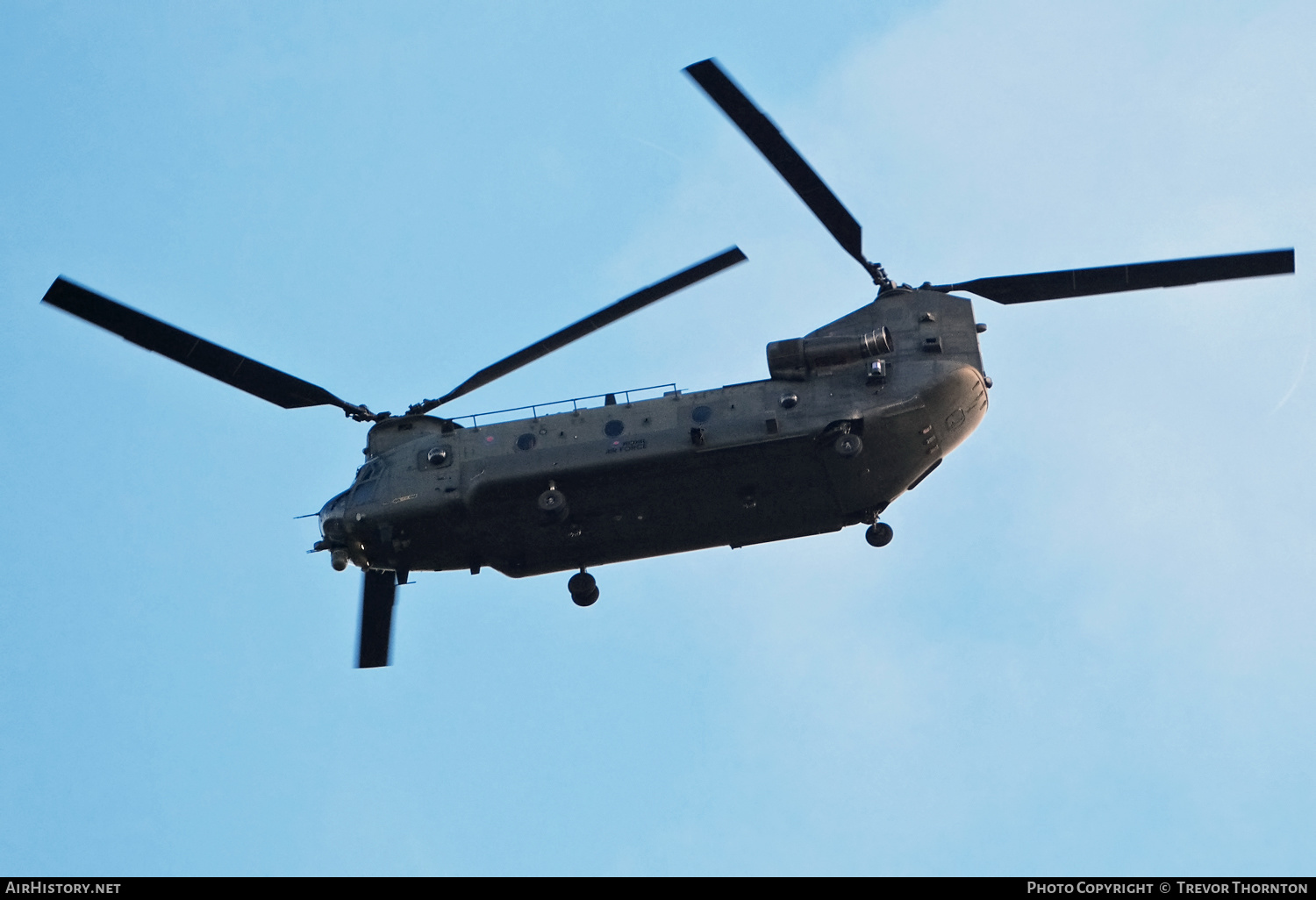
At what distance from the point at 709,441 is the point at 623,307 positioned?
12.9 feet

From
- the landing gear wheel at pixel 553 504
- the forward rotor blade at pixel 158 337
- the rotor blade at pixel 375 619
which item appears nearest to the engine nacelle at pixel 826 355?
the landing gear wheel at pixel 553 504

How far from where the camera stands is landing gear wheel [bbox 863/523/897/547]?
34.7 m

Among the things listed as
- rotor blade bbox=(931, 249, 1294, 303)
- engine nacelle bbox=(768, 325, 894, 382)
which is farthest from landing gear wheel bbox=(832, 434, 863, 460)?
rotor blade bbox=(931, 249, 1294, 303)

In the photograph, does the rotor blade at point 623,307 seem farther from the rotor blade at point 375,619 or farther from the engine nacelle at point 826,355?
the rotor blade at point 375,619

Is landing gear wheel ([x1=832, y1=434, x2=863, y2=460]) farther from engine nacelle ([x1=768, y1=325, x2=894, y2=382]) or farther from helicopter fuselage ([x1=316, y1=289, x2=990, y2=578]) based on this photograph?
engine nacelle ([x1=768, y1=325, x2=894, y2=382])

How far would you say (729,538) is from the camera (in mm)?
35375

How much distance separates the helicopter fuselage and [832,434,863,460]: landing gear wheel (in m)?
0.04

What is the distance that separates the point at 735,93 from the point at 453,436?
9.47 meters

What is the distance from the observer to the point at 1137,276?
34031 millimetres

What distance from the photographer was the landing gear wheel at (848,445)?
3325 centimetres

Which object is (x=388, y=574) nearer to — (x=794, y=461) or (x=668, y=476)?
(x=668, y=476)
